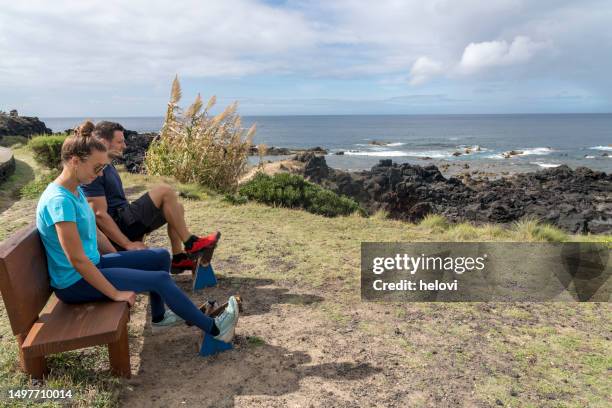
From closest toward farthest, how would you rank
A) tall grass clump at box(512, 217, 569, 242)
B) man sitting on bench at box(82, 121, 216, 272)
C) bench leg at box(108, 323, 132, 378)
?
bench leg at box(108, 323, 132, 378)
man sitting on bench at box(82, 121, 216, 272)
tall grass clump at box(512, 217, 569, 242)

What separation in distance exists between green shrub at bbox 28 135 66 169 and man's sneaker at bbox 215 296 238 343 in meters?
12.2

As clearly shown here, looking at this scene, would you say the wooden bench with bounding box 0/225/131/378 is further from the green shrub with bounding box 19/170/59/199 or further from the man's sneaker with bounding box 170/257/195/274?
the green shrub with bounding box 19/170/59/199

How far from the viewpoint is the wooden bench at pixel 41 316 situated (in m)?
2.83

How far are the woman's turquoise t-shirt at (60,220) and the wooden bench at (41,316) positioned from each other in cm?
8

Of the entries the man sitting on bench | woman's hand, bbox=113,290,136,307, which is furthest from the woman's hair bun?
woman's hand, bbox=113,290,136,307

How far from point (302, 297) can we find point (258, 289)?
19.5 inches

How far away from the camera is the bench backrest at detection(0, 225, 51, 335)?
277cm

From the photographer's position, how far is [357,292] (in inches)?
199

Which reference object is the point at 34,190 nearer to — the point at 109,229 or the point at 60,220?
the point at 109,229

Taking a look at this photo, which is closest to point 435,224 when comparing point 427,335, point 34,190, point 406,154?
point 427,335

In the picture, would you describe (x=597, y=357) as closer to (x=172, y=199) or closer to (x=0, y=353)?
(x=172, y=199)

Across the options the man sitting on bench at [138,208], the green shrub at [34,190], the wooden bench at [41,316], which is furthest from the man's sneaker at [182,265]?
the green shrub at [34,190]

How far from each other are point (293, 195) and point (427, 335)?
620 centimetres

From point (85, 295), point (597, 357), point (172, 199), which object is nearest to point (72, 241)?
point (85, 295)
